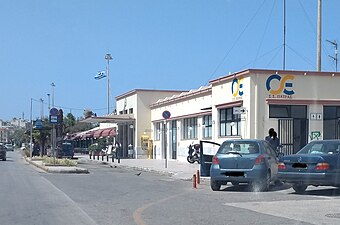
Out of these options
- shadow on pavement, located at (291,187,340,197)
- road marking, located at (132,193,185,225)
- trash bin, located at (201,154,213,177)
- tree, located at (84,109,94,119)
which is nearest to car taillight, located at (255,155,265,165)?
shadow on pavement, located at (291,187,340,197)

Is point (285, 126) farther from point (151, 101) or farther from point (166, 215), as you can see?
point (151, 101)

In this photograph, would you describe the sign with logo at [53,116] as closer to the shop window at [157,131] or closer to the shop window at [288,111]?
the shop window at [157,131]

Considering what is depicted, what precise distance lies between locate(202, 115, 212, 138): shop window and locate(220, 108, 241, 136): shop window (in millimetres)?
4076

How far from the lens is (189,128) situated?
4172 cm

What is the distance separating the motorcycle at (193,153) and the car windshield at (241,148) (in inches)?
678

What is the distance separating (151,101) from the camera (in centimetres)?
5388

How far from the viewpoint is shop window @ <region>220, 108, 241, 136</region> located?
98.4 feet

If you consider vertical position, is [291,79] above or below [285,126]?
above

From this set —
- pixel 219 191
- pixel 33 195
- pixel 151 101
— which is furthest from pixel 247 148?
pixel 151 101

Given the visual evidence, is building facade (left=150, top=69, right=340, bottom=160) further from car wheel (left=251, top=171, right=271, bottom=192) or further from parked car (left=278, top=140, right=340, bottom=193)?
parked car (left=278, top=140, right=340, bottom=193)

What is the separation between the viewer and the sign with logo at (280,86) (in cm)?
2825

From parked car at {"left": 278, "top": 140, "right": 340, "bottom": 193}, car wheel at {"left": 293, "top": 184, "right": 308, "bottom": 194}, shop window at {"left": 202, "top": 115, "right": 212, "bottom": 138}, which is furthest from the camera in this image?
shop window at {"left": 202, "top": 115, "right": 212, "bottom": 138}

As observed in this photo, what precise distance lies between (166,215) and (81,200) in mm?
3796

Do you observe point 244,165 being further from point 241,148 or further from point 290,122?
point 290,122
